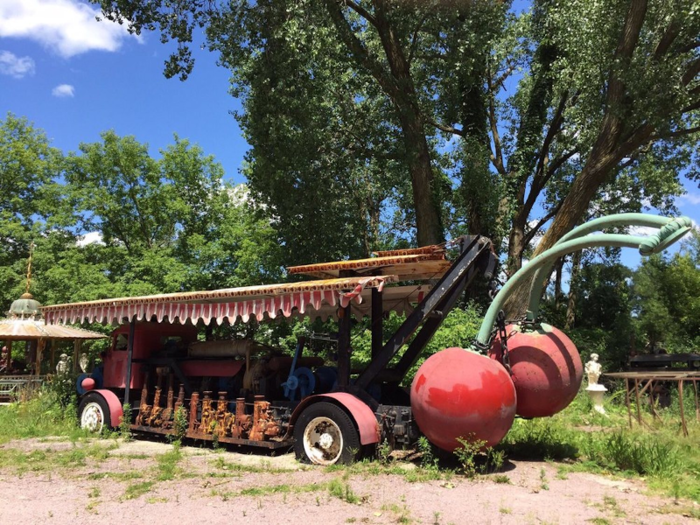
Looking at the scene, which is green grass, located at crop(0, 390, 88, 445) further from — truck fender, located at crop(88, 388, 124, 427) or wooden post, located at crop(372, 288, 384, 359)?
wooden post, located at crop(372, 288, 384, 359)

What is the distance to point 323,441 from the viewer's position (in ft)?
25.6

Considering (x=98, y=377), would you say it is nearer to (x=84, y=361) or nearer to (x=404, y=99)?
(x=404, y=99)

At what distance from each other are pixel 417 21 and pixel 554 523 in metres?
15.1

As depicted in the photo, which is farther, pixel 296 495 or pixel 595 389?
pixel 595 389

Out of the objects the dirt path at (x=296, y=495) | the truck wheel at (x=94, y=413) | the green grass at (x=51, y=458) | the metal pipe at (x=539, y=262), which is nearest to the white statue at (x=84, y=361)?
the truck wheel at (x=94, y=413)

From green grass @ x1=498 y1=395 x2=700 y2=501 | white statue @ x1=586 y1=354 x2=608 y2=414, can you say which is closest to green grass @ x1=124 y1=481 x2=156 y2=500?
green grass @ x1=498 y1=395 x2=700 y2=501

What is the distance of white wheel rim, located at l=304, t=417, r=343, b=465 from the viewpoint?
768 centimetres

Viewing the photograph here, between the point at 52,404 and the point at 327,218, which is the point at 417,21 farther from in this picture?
the point at 52,404

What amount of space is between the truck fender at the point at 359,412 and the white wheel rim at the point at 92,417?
16.2 ft

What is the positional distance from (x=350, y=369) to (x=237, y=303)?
211 cm

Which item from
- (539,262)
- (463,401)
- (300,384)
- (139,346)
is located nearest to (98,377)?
(139,346)

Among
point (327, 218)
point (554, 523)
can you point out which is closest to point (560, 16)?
point (327, 218)

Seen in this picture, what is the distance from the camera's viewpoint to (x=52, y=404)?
42.9 ft

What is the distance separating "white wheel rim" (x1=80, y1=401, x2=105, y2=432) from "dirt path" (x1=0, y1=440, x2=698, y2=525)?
2510 mm
